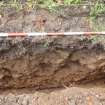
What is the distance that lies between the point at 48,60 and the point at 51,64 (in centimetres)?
7

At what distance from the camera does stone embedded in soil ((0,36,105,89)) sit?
2.81 metres

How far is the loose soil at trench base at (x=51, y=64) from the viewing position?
9.26 ft

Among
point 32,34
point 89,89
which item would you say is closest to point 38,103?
point 89,89

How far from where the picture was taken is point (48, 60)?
2900mm

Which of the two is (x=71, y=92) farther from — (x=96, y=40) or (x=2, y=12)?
(x=2, y=12)

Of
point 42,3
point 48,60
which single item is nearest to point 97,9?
point 42,3

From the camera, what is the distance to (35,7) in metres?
2.98

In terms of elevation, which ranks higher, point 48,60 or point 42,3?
point 42,3

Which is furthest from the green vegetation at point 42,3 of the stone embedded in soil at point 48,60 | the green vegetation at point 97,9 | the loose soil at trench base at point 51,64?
the stone embedded in soil at point 48,60

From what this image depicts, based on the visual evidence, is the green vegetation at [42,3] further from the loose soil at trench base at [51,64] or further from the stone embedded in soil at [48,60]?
the stone embedded in soil at [48,60]

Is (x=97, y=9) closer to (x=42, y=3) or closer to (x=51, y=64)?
(x=42, y=3)

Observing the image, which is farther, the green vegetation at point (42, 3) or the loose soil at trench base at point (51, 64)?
the green vegetation at point (42, 3)

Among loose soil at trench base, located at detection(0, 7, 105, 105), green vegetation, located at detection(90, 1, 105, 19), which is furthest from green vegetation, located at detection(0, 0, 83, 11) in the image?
green vegetation, located at detection(90, 1, 105, 19)

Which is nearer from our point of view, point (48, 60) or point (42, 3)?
point (48, 60)
